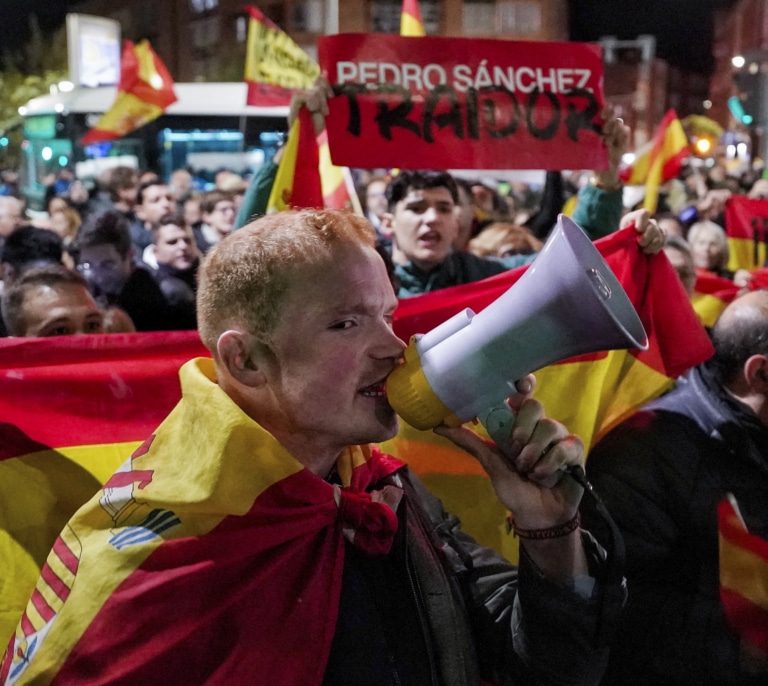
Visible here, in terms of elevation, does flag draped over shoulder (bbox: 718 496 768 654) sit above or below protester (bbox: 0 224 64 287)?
below

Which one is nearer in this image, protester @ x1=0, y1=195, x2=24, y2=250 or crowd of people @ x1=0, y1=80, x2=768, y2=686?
crowd of people @ x1=0, y1=80, x2=768, y2=686

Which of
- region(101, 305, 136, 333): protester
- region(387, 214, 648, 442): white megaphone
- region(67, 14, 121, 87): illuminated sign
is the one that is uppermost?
region(67, 14, 121, 87): illuminated sign

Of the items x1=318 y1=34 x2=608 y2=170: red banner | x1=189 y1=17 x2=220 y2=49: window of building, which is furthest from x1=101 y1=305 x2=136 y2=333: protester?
x1=189 y1=17 x2=220 y2=49: window of building

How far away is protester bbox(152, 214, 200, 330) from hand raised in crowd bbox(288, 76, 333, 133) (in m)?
1.66

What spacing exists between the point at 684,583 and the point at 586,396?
633mm

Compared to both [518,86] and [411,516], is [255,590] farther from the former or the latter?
[518,86]

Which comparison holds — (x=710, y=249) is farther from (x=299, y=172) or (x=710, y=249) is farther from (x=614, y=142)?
(x=299, y=172)

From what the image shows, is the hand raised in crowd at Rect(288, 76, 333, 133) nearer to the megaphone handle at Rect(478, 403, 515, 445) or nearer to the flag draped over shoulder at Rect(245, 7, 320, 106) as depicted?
the megaphone handle at Rect(478, 403, 515, 445)

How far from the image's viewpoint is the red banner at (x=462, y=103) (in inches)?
137

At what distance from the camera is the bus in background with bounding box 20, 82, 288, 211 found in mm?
17391

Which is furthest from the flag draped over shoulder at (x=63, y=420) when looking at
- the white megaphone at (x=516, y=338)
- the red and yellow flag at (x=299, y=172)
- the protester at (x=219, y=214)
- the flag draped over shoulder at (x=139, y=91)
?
the flag draped over shoulder at (x=139, y=91)

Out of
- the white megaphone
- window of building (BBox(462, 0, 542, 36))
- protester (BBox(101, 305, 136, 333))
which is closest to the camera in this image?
the white megaphone

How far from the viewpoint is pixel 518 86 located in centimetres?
368

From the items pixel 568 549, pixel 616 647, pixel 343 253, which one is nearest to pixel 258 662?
pixel 568 549
